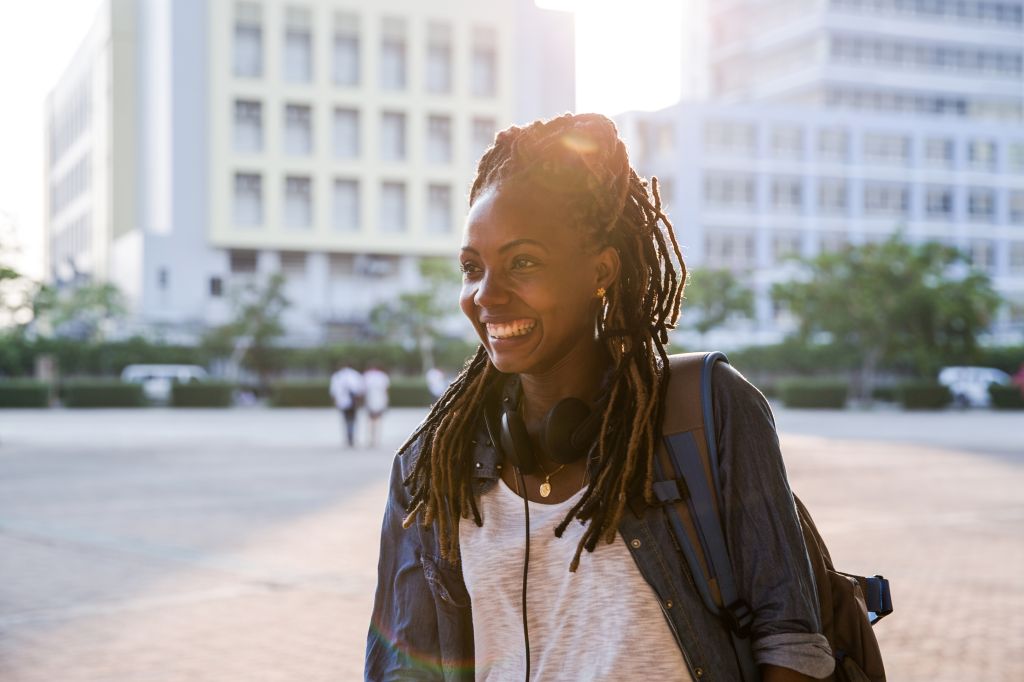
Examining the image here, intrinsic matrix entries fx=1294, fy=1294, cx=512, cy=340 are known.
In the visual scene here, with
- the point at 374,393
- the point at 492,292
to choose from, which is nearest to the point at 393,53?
the point at 374,393

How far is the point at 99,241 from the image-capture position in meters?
72.4

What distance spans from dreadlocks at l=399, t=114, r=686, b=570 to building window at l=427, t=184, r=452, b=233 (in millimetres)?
64848

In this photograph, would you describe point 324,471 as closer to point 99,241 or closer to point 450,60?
point 450,60

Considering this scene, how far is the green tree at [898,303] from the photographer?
152ft

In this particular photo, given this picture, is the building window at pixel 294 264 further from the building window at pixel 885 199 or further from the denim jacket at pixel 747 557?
the denim jacket at pixel 747 557

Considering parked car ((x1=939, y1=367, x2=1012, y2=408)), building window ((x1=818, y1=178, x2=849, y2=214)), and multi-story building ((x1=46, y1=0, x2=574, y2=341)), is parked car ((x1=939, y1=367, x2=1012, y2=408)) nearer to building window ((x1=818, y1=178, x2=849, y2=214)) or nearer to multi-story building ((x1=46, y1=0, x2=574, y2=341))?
multi-story building ((x1=46, y1=0, x2=574, y2=341))

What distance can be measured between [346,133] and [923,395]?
104 ft

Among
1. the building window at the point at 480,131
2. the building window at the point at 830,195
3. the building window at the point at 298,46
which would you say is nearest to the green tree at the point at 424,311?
the building window at the point at 480,131

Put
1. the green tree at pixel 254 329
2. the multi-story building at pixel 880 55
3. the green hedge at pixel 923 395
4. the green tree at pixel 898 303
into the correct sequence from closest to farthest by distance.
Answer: the green tree at pixel 898 303
the green hedge at pixel 923 395
the green tree at pixel 254 329
the multi-story building at pixel 880 55

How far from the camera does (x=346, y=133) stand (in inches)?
2589

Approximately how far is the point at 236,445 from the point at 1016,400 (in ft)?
113

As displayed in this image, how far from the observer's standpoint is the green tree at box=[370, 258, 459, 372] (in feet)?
188

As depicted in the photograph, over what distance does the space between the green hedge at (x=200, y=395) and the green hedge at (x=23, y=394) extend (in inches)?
184

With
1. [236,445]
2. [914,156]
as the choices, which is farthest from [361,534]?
[914,156]
